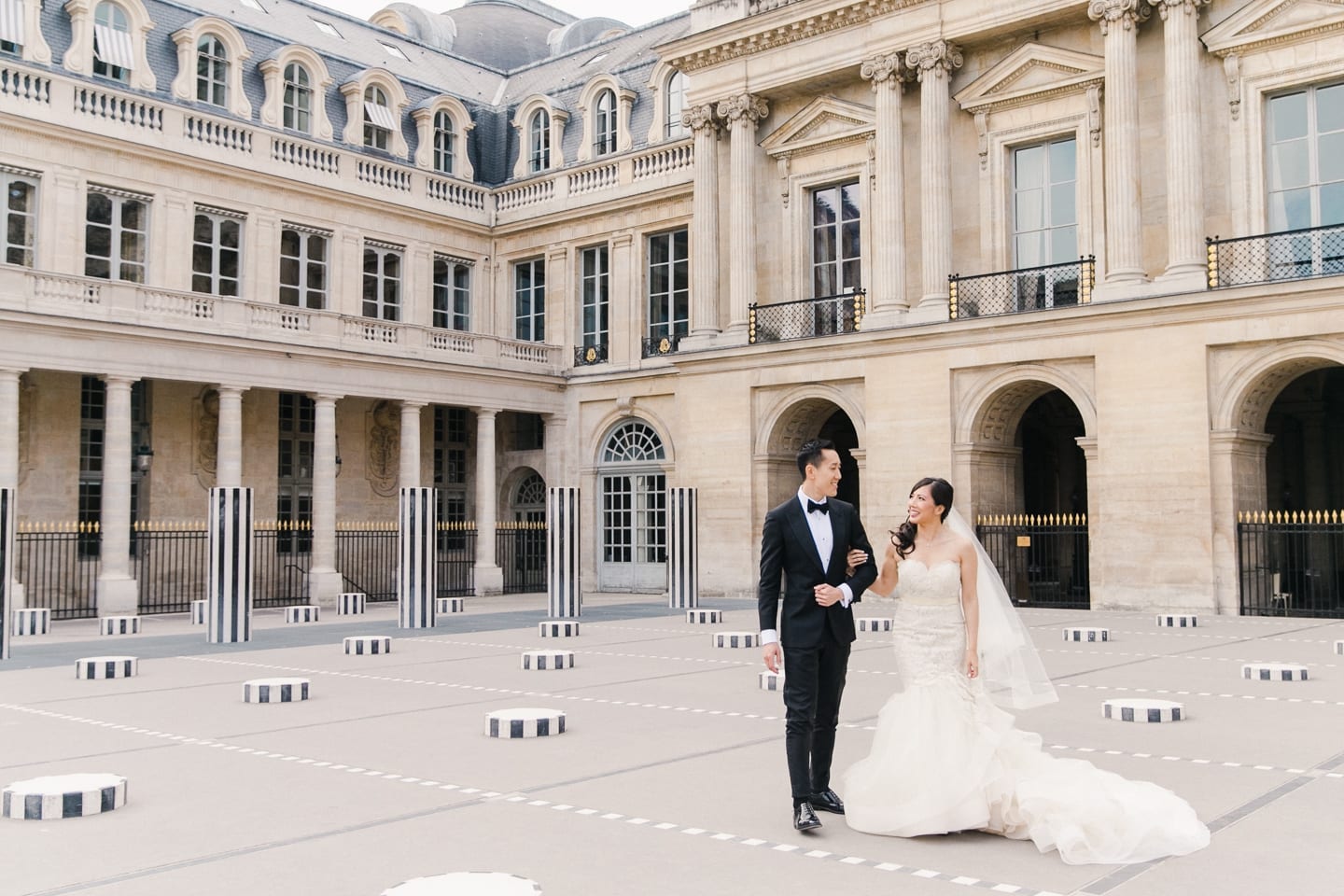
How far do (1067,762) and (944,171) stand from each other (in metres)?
22.5

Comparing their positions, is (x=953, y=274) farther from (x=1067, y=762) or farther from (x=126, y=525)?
(x=1067, y=762)

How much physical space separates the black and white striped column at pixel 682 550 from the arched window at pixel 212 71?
49.2 feet

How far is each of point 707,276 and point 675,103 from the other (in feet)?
19.8

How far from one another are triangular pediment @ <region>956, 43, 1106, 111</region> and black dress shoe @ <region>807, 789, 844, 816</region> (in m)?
22.5

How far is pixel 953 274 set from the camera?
2747 cm

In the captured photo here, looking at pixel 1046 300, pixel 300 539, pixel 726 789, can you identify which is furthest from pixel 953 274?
pixel 726 789

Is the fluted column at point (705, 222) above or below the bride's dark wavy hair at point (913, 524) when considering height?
above

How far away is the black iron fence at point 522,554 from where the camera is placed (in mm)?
34781

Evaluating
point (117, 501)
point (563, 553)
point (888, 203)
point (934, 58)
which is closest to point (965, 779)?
point (563, 553)

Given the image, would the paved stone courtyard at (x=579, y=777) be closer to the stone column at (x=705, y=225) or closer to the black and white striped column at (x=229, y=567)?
the black and white striped column at (x=229, y=567)

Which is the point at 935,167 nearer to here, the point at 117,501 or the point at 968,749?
the point at 117,501

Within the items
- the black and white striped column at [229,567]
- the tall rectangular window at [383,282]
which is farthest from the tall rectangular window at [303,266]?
the black and white striped column at [229,567]

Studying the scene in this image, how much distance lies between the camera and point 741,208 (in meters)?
30.9

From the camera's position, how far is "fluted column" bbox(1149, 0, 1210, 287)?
941 inches
